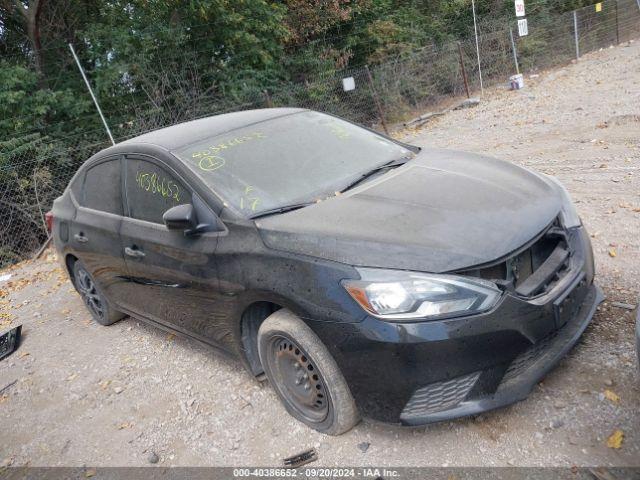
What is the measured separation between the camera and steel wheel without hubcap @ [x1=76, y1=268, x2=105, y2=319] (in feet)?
15.7

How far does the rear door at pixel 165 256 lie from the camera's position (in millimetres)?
3125

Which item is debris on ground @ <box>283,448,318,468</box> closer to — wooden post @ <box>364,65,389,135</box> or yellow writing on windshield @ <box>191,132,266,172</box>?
yellow writing on windshield @ <box>191,132,266,172</box>

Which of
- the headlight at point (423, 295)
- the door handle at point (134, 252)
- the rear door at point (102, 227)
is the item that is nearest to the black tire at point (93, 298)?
the rear door at point (102, 227)

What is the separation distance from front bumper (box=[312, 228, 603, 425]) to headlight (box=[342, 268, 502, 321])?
0.14 feet

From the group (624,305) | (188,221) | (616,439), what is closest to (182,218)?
(188,221)

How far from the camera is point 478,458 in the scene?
248 cm

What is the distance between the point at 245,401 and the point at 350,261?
143 centimetres

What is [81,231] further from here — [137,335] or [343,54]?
[343,54]

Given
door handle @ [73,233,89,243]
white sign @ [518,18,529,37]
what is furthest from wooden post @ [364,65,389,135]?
door handle @ [73,233,89,243]

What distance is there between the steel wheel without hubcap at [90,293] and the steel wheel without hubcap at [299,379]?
2.49 m

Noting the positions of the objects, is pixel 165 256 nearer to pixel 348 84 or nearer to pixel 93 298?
pixel 93 298

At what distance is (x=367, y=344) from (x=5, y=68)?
10632 millimetres

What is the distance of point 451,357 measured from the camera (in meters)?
2.32

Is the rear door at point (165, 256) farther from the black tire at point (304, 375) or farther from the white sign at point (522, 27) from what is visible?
the white sign at point (522, 27)
